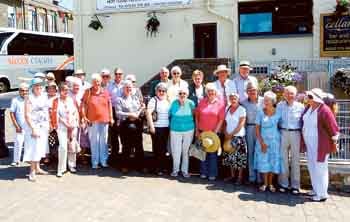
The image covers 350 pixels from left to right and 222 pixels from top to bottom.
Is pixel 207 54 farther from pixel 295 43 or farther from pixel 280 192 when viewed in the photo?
pixel 280 192

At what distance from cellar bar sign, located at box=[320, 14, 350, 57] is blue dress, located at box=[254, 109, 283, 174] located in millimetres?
9060

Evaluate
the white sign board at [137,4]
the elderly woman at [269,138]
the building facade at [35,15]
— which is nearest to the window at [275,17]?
the white sign board at [137,4]

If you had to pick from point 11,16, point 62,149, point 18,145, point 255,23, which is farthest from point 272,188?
point 11,16

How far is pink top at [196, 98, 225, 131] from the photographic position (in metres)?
7.29

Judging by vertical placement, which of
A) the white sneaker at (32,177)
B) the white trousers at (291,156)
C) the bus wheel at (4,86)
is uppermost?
Answer: the bus wheel at (4,86)

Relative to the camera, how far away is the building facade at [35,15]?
104ft

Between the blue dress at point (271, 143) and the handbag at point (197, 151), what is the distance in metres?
1.05

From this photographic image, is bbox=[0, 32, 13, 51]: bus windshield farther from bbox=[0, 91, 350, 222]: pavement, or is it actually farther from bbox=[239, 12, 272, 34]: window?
bbox=[0, 91, 350, 222]: pavement

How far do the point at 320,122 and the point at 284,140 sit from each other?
2.30ft

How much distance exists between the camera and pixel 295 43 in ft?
50.4

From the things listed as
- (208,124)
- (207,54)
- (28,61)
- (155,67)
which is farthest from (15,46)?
(208,124)

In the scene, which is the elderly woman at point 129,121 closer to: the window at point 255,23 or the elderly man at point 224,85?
the elderly man at point 224,85

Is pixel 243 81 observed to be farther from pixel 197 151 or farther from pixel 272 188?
pixel 272 188

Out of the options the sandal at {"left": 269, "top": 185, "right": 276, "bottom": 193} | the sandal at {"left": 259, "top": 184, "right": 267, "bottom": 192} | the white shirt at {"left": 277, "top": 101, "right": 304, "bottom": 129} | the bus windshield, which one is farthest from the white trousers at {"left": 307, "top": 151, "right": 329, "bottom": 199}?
the bus windshield
